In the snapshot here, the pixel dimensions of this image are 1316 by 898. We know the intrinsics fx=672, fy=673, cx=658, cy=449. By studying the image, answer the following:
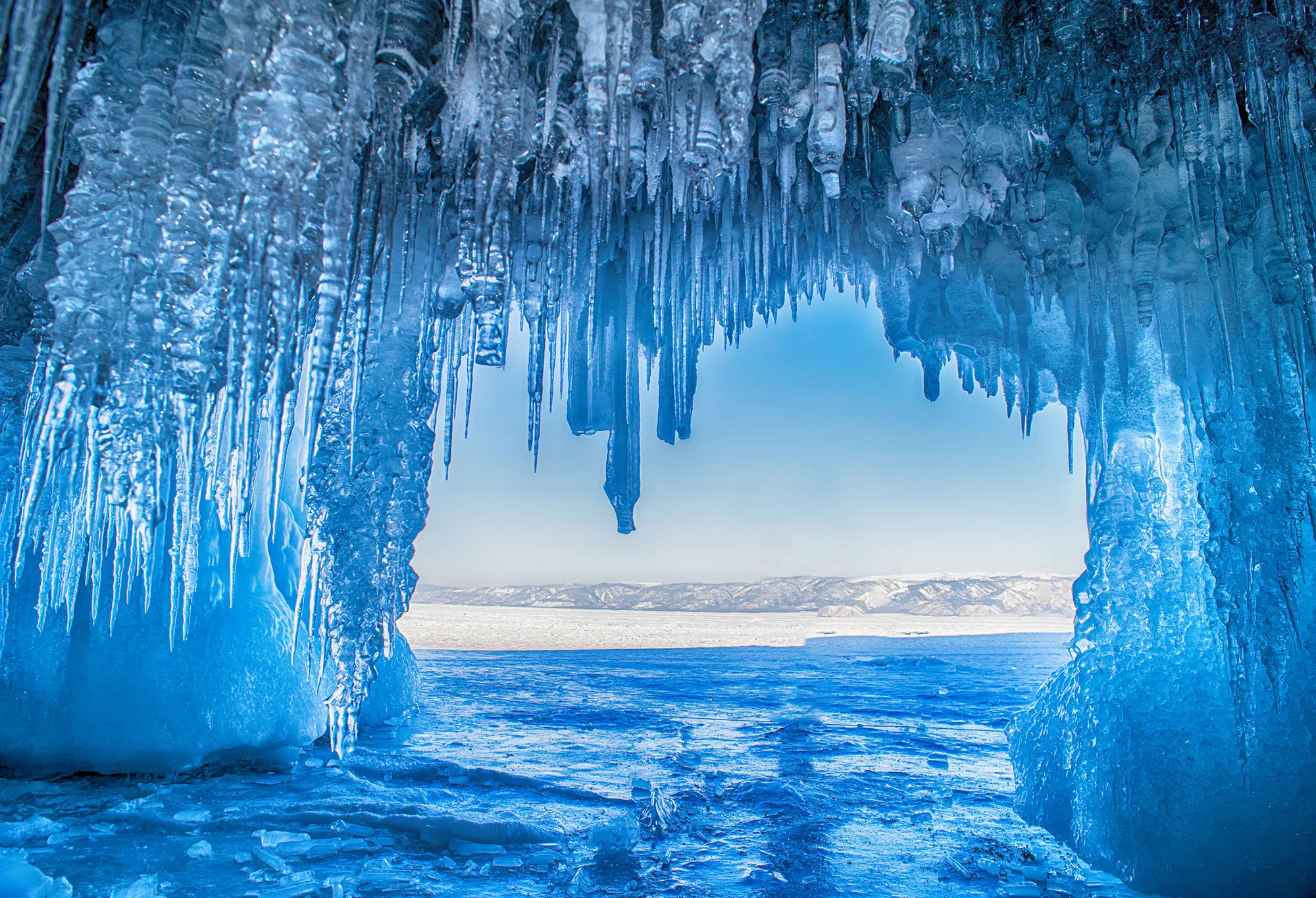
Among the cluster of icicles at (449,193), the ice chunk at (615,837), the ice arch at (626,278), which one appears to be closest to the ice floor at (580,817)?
the ice chunk at (615,837)

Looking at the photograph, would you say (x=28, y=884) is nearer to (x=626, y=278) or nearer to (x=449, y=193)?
(x=449, y=193)

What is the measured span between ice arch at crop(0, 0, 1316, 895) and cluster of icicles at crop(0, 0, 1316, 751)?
→ 0.02 meters

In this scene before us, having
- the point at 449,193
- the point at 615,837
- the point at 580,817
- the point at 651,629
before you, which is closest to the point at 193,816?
the point at 580,817

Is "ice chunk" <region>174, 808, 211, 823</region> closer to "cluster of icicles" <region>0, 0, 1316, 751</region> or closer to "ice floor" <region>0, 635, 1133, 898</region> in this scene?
"ice floor" <region>0, 635, 1133, 898</region>

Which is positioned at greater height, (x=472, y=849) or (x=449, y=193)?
(x=449, y=193)

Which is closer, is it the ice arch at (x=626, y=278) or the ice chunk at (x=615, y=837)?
the ice arch at (x=626, y=278)

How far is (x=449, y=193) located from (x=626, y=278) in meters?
1.97

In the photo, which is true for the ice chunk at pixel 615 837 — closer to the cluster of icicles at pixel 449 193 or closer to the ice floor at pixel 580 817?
the ice floor at pixel 580 817

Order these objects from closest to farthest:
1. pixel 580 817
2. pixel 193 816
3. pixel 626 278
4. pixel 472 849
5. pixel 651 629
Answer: pixel 472 849 < pixel 193 816 < pixel 580 817 < pixel 626 278 < pixel 651 629

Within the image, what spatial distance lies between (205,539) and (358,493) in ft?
5.78

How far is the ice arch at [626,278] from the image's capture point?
113 inches

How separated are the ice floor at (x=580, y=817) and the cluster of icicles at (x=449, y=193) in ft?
3.35

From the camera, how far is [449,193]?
16.2 ft

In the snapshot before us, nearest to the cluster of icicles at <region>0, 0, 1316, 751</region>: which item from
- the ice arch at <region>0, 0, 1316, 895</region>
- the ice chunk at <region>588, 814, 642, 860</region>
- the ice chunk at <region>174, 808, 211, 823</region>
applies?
the ice arch at <region>0, 0, 1316, 895</region>
